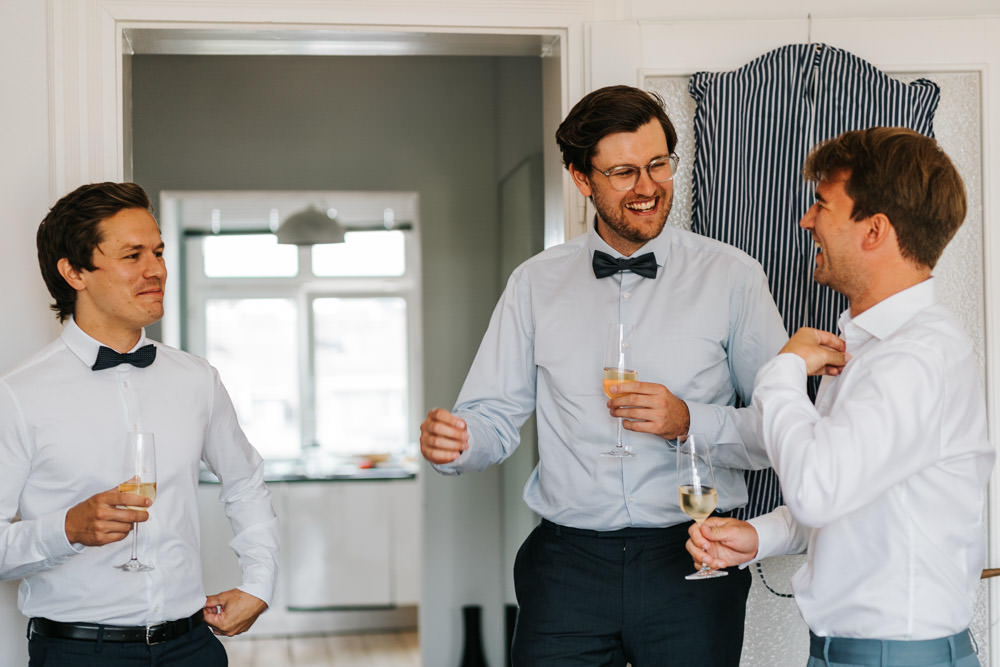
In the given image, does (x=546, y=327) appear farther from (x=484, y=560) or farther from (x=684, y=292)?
(x=484, y=560)

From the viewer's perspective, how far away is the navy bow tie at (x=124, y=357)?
199 centimetres

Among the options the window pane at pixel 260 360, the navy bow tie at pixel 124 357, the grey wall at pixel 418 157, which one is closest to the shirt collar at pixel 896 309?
the navy bow tie at pixel 124 357

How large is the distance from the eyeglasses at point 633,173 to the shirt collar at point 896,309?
2.00ft

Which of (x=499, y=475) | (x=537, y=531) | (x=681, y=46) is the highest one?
(x=681, y=46)

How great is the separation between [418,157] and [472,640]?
2480mm

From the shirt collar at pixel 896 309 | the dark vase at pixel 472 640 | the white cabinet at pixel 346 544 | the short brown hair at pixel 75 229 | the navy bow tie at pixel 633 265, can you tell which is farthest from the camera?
the white cabinet at pixel 346 544

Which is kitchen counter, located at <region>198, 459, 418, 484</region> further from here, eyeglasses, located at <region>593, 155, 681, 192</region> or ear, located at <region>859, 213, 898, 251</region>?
ear, located at <region>859, 213, 898, 251</region>

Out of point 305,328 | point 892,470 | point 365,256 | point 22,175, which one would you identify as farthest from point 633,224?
point 305,328

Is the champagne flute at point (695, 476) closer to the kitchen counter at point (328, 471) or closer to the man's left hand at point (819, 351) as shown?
the man's left hand at point (819, 351)

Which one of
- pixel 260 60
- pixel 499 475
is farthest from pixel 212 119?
pixel 499 475

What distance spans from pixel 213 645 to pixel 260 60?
3.95 metres

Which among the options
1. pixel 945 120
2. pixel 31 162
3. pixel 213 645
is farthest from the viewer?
pixel 945 120

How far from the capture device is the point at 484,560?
5145 millimetres

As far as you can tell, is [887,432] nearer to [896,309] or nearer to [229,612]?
[896,309]
